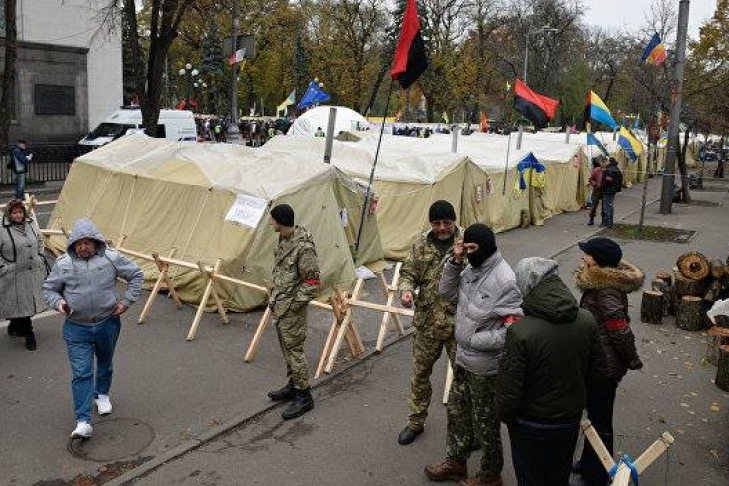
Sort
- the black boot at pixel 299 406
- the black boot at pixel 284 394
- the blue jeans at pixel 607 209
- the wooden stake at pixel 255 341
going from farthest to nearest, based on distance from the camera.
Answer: the blue jeans at pixel 607 209 → the wooden stake at pixel 255 341 → the black boot at pixel 284 394 → the black boot at pixel 299 406

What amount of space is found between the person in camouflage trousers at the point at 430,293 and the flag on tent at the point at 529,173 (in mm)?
12180

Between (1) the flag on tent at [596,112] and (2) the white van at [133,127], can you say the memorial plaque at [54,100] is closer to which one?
(2) the white van at [133,127]

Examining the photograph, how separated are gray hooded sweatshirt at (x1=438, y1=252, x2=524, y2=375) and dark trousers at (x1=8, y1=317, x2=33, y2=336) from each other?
5.34m

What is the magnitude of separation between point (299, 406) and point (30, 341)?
137 inches

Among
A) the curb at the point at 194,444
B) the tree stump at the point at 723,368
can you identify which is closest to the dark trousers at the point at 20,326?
the curb at the point at 194,444

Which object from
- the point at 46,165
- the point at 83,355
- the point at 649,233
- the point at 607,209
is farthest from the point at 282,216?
the point at 46,165

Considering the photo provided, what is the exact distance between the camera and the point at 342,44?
186ft

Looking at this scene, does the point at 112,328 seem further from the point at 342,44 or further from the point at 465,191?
the point at 342,44

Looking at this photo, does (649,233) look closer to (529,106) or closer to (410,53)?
(529,106)

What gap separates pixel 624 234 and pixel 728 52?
12.5 m

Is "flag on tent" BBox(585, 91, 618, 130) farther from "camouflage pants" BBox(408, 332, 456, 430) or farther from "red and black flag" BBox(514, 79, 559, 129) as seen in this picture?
"camouflage pants" BBox(408, 332, 456, 430)

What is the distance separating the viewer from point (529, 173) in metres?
18.1

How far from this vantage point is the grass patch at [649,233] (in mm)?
16422

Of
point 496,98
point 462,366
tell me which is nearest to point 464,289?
point 462,366
